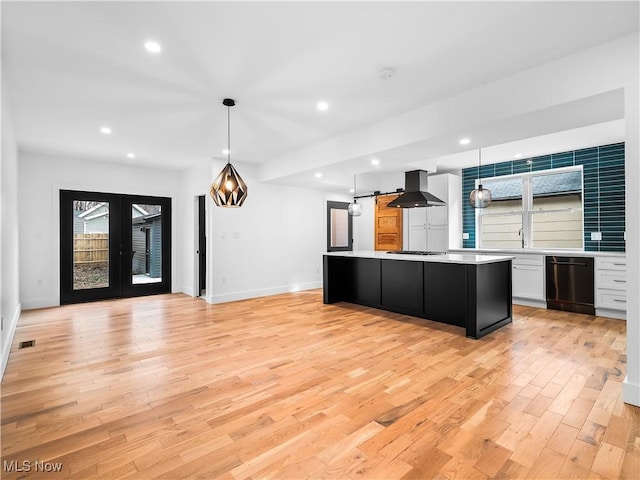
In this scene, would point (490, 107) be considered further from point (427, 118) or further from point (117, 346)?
point (117, 346)

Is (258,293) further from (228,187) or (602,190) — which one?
(602,190)

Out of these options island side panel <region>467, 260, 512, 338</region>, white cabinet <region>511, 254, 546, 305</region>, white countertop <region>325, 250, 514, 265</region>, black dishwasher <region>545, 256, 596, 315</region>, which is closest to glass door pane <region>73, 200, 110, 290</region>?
white countertop <region>325, 250, 514, 265</region>

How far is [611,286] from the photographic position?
4.85m

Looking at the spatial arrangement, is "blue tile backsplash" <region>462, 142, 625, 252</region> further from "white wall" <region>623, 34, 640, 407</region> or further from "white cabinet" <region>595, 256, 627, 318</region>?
"white wall" <region>623, 34, 640, 407</region>

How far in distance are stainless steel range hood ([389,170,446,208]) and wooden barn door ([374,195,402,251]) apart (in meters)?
1.90

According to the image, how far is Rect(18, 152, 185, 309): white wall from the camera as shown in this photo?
5633 mm

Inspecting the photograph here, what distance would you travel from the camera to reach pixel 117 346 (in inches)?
146

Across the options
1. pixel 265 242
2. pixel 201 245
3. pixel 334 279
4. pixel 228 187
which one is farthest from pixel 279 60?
pixel 201 245

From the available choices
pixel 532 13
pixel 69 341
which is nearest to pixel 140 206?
pixel 69 341

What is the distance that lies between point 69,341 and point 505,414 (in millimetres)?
4520

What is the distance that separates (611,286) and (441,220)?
287 cm

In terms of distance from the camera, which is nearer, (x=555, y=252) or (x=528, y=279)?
(x=555, y=252)

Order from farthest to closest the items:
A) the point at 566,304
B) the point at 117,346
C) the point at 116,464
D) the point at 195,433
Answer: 1. the point at 566,304
2. the point at 117,346
3. the point at 195,433
4. the point at 116,464

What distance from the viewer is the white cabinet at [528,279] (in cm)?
550
